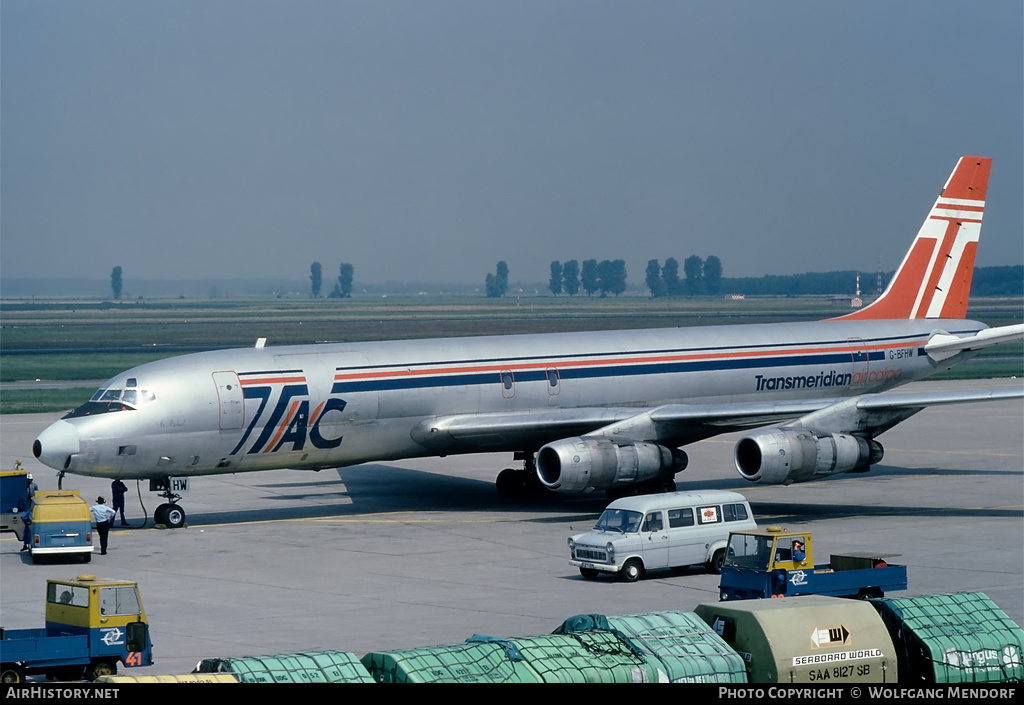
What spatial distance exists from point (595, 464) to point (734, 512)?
6439 mm

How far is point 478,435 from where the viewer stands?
1551 inches

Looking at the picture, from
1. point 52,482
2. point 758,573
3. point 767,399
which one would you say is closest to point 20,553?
point 52,482

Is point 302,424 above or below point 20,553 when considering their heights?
above

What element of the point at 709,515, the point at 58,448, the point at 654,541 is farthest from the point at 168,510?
the point at 709,515

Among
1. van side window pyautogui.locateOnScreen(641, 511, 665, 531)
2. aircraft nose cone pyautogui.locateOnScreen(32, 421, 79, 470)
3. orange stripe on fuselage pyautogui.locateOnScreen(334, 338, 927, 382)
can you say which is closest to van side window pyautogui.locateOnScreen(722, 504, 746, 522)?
van side window pyautogui.locateOnScreen(641, 511, 665, 531)

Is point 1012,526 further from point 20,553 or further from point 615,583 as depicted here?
point 20,553

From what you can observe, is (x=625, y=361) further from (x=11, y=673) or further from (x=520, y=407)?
(x=11, y=673)

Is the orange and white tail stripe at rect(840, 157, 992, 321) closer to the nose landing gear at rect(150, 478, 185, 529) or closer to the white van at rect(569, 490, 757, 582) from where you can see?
the white van at rect(569, 490, 757, 582)

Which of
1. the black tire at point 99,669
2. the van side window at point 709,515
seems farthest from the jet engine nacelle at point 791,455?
the black tire at point 99,669

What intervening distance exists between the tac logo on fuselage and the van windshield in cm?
1004

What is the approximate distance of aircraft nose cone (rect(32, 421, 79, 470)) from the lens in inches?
1359

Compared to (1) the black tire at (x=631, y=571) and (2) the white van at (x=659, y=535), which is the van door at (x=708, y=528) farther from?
(1) the black tire at (x=631, y=571)

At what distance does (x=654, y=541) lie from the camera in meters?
A: 29.5

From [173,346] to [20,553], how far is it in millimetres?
92565
